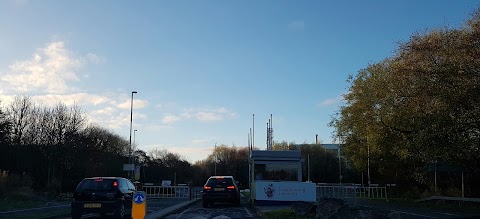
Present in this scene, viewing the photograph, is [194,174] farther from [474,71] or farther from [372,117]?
[474,71]

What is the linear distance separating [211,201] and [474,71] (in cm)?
1493

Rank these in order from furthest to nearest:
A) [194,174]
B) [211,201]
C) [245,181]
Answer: [194,174] < [245,181] < [211,201]

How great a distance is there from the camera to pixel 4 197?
102ft

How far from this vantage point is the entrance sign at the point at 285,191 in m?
24.8

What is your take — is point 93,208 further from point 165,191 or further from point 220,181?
point 165,191

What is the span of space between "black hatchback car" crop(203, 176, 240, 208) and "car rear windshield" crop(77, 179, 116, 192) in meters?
9.05

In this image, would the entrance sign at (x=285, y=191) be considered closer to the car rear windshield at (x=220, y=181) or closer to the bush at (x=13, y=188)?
the car rear windshield at (x=220, y=181)

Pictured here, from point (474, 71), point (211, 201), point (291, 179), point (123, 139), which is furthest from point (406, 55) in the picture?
point (123, 139)

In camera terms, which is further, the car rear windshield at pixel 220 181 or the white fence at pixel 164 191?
the white fence at pixel 164 191

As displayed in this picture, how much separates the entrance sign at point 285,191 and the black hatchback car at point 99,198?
8525mm

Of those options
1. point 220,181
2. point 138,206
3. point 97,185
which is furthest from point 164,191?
point 138,206

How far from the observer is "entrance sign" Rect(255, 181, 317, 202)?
81.4 feet

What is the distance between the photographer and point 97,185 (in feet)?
59.7

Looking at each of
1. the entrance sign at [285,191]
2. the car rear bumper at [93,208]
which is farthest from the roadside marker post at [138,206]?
the entrance sign at [285,191]
